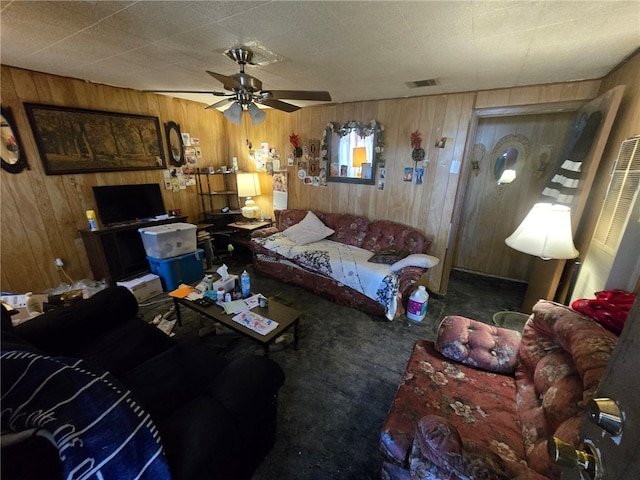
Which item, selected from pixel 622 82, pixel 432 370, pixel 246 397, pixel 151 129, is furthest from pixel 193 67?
pixel 622 82

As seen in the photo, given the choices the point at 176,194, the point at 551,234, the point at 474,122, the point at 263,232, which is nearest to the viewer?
the point at 551,234

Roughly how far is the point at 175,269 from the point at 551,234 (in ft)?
12.1

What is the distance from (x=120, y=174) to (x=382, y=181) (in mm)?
3417

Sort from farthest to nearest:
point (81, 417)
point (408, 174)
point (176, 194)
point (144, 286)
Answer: point (176, 194), point (408, 174), point (144, 286), point (81, 417)

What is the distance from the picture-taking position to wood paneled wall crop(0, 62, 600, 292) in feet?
8.11

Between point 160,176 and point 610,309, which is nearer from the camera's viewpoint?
point 610,309

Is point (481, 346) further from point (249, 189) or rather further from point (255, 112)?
point (249, 189)

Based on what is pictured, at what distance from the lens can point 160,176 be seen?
3.61 metres

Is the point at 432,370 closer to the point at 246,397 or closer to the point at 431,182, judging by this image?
the point at 246,397

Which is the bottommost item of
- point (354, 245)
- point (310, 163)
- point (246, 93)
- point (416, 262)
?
point (354, 245)

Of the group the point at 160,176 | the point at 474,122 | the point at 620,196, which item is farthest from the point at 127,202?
the point at 620,196

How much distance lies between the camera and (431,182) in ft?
9.69

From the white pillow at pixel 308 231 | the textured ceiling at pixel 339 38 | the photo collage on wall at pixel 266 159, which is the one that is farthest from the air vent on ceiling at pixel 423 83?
the photo collage on wall at pixel 266 159

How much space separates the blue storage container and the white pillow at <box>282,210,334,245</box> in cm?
130
